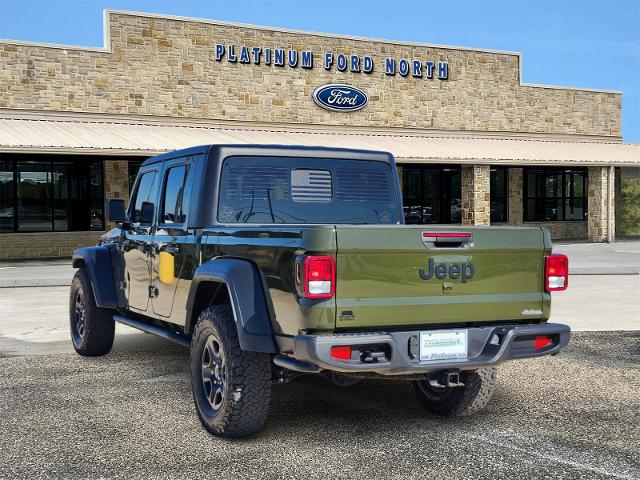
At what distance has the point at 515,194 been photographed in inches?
1314

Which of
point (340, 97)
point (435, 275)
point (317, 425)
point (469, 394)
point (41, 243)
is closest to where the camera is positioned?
point (435, 275)

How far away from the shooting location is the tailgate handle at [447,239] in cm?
507

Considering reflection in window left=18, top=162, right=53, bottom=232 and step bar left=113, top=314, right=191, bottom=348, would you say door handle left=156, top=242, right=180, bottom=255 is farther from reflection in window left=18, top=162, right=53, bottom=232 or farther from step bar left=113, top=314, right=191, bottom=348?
reflection in window left=18, top=162, right=53, bottom=232

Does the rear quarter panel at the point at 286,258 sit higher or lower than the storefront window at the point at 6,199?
lower

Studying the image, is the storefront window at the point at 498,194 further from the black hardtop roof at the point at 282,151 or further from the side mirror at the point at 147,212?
the side mirror at the point at 147,212

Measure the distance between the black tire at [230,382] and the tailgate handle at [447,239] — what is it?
4.27 ft

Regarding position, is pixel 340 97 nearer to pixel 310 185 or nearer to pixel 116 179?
pixel 116 179

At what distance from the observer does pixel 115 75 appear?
82.4 ft

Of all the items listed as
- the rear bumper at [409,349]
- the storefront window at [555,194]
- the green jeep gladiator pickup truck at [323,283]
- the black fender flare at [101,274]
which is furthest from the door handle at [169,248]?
the storefront window at [555,194]

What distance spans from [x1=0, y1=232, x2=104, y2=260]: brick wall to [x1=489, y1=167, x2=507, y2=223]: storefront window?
15.8m

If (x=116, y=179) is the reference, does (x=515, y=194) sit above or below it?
below

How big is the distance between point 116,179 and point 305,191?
65.8ft

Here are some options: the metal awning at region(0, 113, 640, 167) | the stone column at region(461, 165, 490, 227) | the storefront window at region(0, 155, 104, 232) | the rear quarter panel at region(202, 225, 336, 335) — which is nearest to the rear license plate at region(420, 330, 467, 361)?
the rear quarter panel at region(202, 225, 336, 335)

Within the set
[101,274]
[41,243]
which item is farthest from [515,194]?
[101,274]
